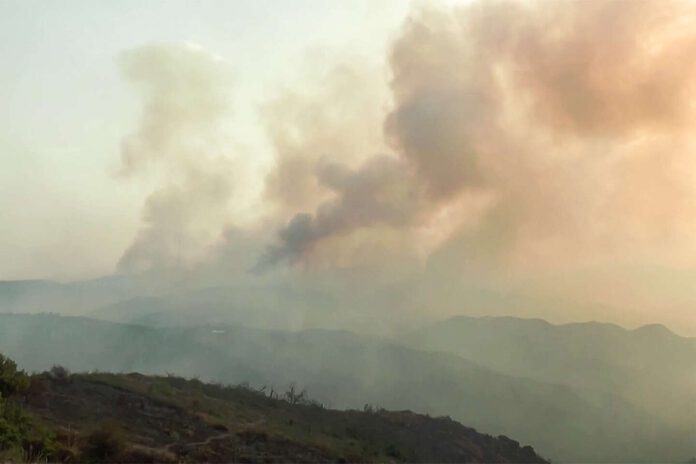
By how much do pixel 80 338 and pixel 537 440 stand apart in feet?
342

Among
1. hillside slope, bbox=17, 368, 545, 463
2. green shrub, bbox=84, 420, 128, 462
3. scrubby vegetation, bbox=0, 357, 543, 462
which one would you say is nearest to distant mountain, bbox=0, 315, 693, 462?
hillside slope, bbox=17, 368, 545, 463

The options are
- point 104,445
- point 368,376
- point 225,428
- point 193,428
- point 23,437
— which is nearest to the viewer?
point 23,437

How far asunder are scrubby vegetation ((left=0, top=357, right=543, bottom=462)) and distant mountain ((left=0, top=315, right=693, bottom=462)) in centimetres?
6181

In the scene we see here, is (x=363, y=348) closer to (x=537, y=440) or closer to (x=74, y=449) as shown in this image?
(x=537, y=440)

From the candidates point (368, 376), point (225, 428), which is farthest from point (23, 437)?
point (368, 376)

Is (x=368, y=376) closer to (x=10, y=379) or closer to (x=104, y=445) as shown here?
(x=10, y=379)

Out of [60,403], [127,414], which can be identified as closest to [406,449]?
[127,414]

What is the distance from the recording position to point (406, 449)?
40.8m

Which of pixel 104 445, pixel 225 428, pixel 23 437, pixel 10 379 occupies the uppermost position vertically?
pixel 10 379

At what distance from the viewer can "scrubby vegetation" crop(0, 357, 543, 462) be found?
2216 cm

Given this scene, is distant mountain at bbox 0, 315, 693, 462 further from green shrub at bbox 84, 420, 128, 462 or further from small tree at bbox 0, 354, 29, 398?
green shrub at bbox 84, 420, 128, 462

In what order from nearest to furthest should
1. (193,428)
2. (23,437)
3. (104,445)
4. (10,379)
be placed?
(23,437), (104,445), (10,379), (193,428)

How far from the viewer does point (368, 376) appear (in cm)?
15338

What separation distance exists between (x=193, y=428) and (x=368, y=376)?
414 ft
